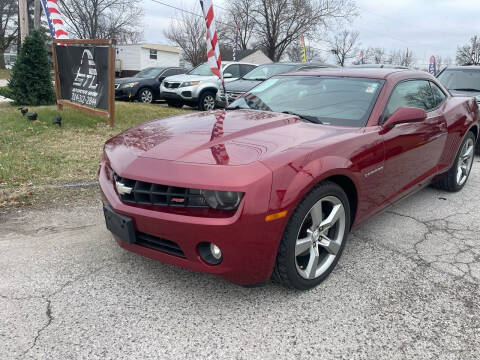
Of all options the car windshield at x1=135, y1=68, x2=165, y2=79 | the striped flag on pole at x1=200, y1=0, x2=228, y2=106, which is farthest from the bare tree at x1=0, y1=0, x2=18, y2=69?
the striped flag on pole at x1=200, y1=0, x2=228, y2=106

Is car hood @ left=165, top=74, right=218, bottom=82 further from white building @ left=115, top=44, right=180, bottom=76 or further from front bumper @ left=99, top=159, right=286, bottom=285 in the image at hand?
white building @ left=115, top=44, right=180, bottom=76

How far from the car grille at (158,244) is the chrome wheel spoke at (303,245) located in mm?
698

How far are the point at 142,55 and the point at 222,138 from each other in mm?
40443

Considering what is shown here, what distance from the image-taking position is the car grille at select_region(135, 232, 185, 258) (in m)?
2.28

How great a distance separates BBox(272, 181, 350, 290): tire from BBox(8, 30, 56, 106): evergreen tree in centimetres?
891

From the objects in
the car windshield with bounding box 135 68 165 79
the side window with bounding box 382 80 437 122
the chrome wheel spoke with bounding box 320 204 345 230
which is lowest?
the chrome wheel spoke with bounding box 320 204 345 230

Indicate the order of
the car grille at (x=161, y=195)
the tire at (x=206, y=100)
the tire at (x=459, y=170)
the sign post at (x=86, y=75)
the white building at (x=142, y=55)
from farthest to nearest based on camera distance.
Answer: the white building at (x=142, y=55) < the tire at (x=206, y=100) < the sign post at (x=86, y=75) < the tire at (x=459, y=170) < the car grille at (x=161, y=195)

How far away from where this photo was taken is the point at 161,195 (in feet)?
7.32

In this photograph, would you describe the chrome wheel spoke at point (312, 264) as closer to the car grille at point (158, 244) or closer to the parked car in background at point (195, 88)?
the car grille at point (158, 244)

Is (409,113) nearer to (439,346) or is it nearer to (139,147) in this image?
(439,346)

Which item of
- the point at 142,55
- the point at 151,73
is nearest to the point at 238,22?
the point at 142,55

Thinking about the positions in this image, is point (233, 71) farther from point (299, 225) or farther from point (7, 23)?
point (7, 23)

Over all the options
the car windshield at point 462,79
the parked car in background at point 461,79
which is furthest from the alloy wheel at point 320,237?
the car windshield at point 462,79

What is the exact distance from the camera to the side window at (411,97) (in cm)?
331
